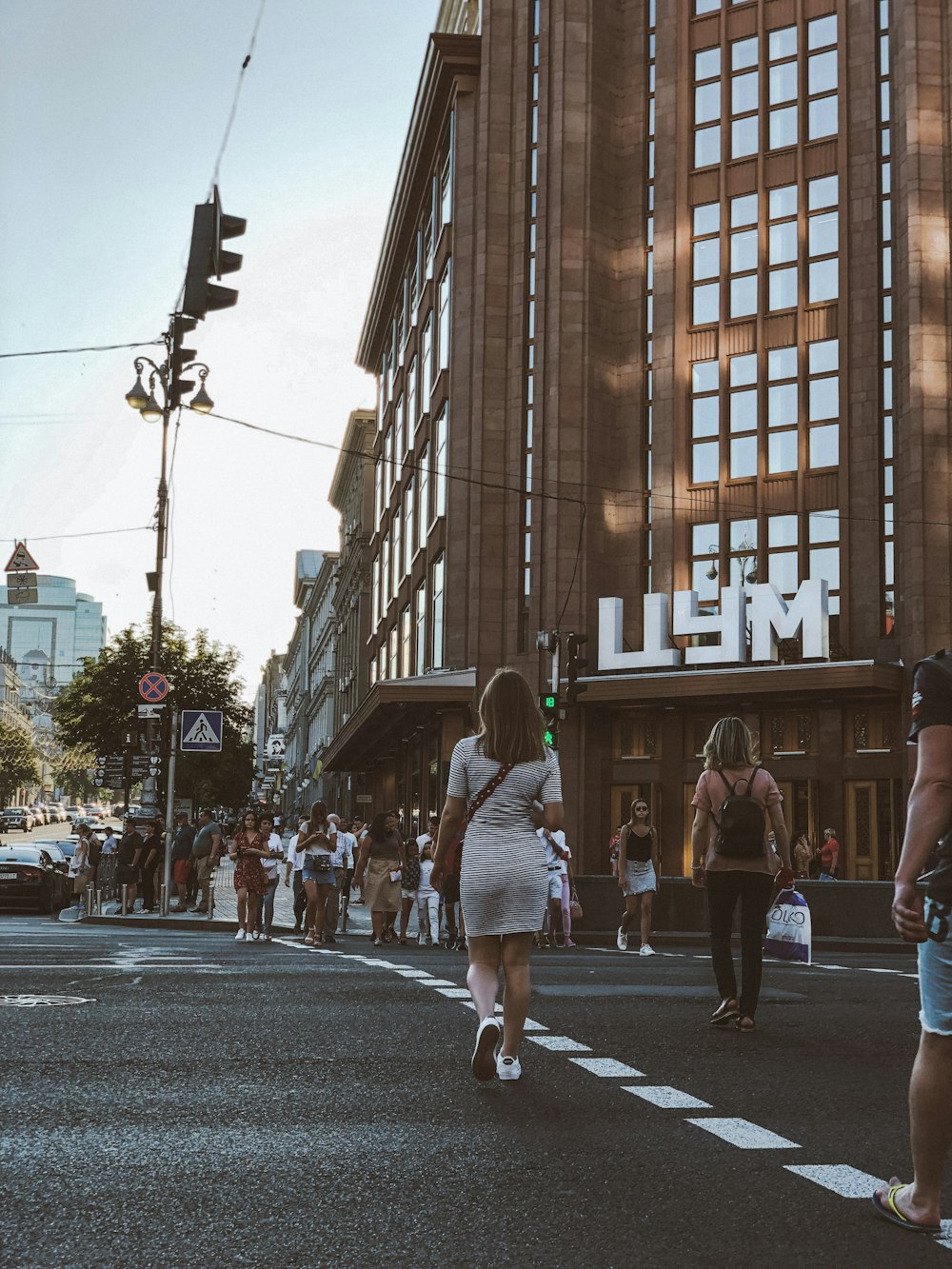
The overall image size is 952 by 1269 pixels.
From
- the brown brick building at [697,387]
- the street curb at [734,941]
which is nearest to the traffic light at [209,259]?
the street curb at [734,941]

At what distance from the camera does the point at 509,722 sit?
7.54m

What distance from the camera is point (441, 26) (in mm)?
58938

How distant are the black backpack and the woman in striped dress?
2503mm

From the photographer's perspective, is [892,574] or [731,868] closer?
[731,868]

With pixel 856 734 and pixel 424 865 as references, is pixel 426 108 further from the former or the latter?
pixel 424 865

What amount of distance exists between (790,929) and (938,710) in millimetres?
7314

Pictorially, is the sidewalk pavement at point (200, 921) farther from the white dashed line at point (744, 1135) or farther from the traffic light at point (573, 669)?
the white dashed line at point (744, 1135)

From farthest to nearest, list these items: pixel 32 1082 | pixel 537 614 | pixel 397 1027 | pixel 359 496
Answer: pixel 359 496
pixel 537 614
pixel 397 1027
pixel 32 1082

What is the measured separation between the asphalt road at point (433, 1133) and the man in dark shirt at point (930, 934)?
0.14 metres

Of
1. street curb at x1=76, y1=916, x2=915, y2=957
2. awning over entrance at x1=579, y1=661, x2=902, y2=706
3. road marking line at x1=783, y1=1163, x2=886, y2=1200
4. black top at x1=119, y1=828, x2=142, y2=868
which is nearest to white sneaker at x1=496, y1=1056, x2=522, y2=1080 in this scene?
road marking line at x1=783, y1=1163, x2=886, y2=1200

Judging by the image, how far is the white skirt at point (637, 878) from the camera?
18.4 metres

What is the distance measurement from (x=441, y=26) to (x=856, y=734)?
34561mm

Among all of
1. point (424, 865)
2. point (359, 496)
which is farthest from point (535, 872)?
point (359, 496)

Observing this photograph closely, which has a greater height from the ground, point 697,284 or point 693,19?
point 693,19
